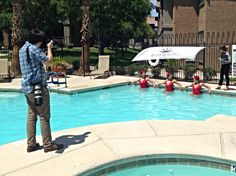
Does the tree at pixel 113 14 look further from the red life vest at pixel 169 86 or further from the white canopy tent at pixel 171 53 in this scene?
the red life vest at pixel 169 86

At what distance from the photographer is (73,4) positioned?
24.9m

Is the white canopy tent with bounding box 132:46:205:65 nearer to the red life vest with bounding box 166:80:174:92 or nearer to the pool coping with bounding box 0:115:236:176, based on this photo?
the red life vest with bounding box 166:80:174:92

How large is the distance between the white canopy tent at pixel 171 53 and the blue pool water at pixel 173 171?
33.9 ft

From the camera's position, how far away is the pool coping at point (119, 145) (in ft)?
19.0

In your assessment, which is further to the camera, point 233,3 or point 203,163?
point 233,3

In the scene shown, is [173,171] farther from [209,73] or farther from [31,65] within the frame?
[209,73]

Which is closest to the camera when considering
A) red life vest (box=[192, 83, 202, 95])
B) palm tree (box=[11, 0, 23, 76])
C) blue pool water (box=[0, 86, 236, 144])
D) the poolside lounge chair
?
blue pool water (box=[0, 86, 236, 144])

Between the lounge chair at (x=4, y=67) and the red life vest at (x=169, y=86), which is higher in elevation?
the lounge chair at (x=4, y=67)

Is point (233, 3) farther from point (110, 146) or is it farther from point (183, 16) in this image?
point (110, 146)

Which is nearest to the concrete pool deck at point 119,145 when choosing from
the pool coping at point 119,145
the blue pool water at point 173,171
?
the pool coping at point 119,145

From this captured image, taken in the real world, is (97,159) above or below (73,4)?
below

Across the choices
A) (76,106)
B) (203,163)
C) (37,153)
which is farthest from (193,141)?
(76,106)

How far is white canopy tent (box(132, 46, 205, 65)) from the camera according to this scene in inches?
642

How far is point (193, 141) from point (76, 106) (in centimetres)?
669
